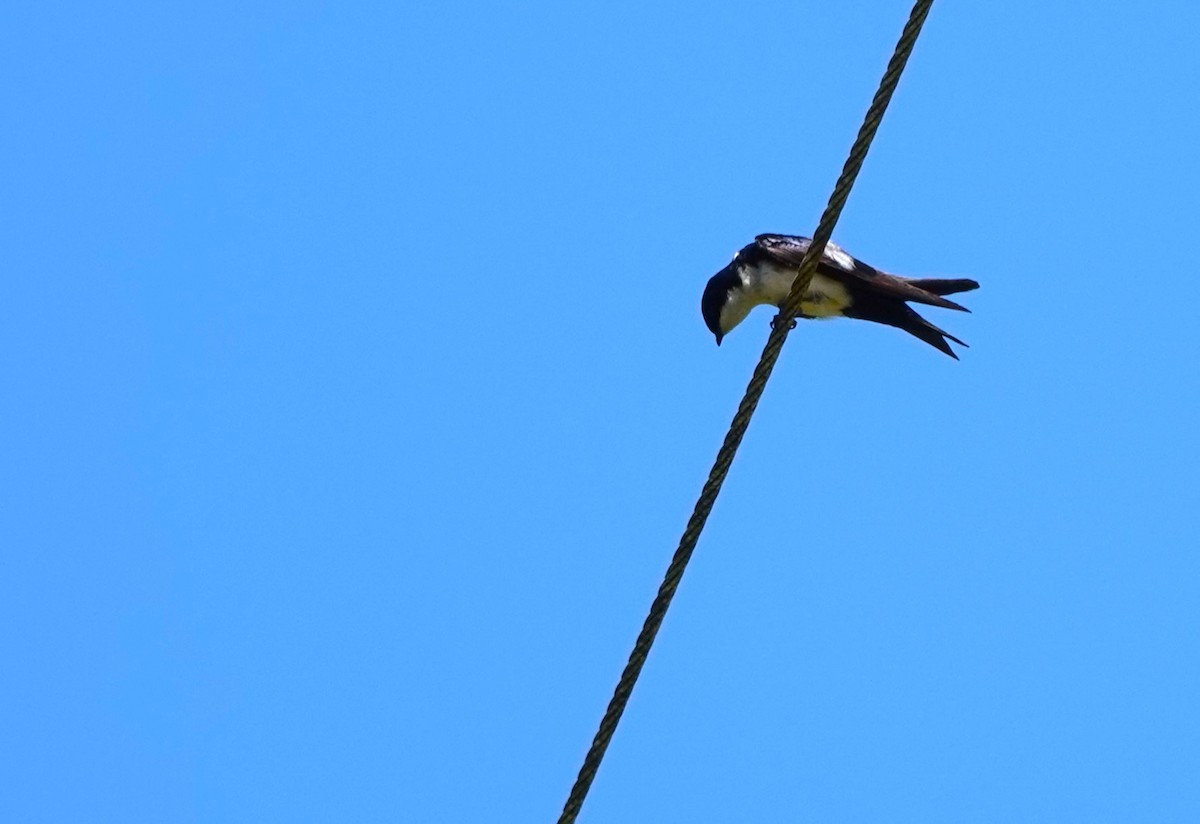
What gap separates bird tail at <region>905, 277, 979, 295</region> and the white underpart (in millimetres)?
420

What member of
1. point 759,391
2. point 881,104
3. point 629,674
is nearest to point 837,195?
point 881,104

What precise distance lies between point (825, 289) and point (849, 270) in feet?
0.68

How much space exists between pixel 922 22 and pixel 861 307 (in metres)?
3.01

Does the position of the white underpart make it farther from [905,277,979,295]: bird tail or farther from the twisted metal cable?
the twisted metal cable

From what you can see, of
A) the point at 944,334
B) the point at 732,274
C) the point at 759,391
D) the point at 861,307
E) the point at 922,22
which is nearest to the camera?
the point at 922,22

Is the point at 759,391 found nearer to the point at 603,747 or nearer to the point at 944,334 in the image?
the point at 603,747

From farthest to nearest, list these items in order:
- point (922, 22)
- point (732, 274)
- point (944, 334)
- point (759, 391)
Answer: point (732, 274) < point (944, 334) < point (759, 391) < point (922, 22)

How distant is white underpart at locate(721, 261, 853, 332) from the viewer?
22.1 feet

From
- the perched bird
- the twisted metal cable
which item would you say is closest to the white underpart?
the perched bird

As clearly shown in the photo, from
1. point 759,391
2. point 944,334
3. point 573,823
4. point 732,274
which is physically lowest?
point 573,823

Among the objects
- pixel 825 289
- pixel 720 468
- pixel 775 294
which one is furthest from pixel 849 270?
pixel 720 468

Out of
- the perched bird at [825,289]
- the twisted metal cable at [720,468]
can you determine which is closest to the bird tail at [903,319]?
the perched bird at [825,289]

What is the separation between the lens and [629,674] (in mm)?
3809

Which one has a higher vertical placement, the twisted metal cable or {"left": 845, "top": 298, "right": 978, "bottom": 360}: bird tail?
{"left": 845, "top": 298, "right": 978, "bottom": 360}: bird tail
